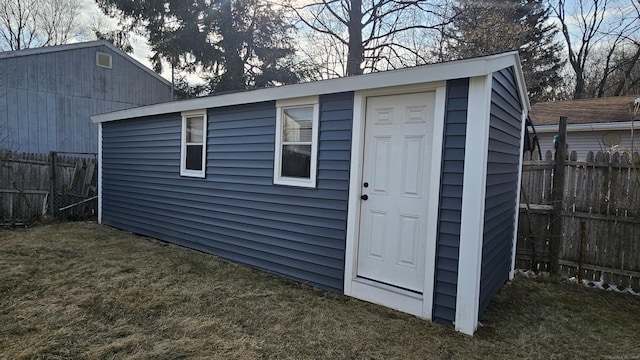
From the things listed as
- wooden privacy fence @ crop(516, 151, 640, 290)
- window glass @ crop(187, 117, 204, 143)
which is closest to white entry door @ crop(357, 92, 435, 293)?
wooden privacy fence @ crop(516, 151, 640, 290)

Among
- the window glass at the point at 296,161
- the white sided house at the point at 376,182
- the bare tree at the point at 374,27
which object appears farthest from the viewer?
the bare tree at the point at 374,27

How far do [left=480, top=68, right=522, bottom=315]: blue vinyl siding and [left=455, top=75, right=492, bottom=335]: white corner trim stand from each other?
247 millimetres

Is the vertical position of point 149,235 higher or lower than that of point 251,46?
lower

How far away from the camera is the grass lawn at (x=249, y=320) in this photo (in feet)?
9.36

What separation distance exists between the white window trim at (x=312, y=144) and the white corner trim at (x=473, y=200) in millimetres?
1675

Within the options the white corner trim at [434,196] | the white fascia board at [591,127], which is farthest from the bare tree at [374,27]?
the white corner trim at [434,196]

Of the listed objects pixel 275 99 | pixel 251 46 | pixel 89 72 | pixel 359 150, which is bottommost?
pixel 359 150

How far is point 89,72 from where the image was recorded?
1133 cm

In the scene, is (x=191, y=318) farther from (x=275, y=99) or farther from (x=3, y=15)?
(x=3, y=15)

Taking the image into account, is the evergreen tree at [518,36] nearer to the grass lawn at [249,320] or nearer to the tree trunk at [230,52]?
the tree trunk at [230,52]

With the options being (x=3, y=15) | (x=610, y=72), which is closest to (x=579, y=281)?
(x=610, y=72)

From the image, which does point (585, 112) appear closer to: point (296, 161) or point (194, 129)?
point (296, 161)

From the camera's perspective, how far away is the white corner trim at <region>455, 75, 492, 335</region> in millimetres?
3090

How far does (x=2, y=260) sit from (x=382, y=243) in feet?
16.9
